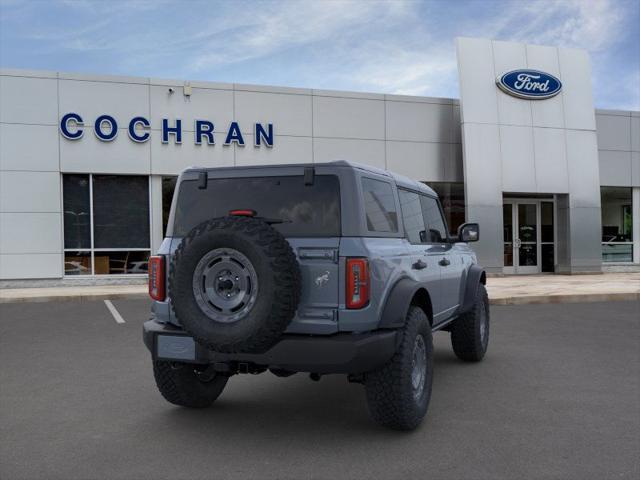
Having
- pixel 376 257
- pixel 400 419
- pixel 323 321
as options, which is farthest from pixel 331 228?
pixel 400 419

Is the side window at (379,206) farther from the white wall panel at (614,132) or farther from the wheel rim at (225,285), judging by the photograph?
the white wall panel at (614,132)

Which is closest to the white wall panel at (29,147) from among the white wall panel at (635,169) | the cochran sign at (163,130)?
the cochran sign at (163,130)

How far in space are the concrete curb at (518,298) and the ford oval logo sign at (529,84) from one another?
832cm

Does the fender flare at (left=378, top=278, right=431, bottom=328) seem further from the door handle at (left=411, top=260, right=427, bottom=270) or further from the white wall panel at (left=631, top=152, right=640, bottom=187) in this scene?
the white wall panel at (left=631, top=152, right=640, bottom=187)

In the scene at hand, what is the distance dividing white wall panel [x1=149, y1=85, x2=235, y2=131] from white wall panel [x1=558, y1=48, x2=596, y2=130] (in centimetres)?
1099

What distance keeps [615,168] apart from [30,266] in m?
19.3

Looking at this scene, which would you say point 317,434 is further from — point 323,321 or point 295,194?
point 295,194

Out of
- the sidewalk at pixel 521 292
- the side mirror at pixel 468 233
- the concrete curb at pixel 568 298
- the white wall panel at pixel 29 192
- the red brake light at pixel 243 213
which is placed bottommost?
the concrete curb at pixel 568 298

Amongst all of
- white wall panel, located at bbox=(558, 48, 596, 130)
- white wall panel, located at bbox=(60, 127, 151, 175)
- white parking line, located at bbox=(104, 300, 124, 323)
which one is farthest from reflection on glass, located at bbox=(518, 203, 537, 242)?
white parking line, located at bbox=(104, 300, 124, 323)

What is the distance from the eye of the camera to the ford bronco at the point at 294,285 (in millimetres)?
4078

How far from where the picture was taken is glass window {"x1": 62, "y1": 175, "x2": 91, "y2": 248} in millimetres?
17359

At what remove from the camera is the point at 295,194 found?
454 cm

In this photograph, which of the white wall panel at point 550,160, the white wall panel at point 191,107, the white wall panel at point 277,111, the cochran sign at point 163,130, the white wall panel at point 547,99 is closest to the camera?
the cochran sign at point 163,130

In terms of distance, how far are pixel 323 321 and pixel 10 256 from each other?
1497cm
